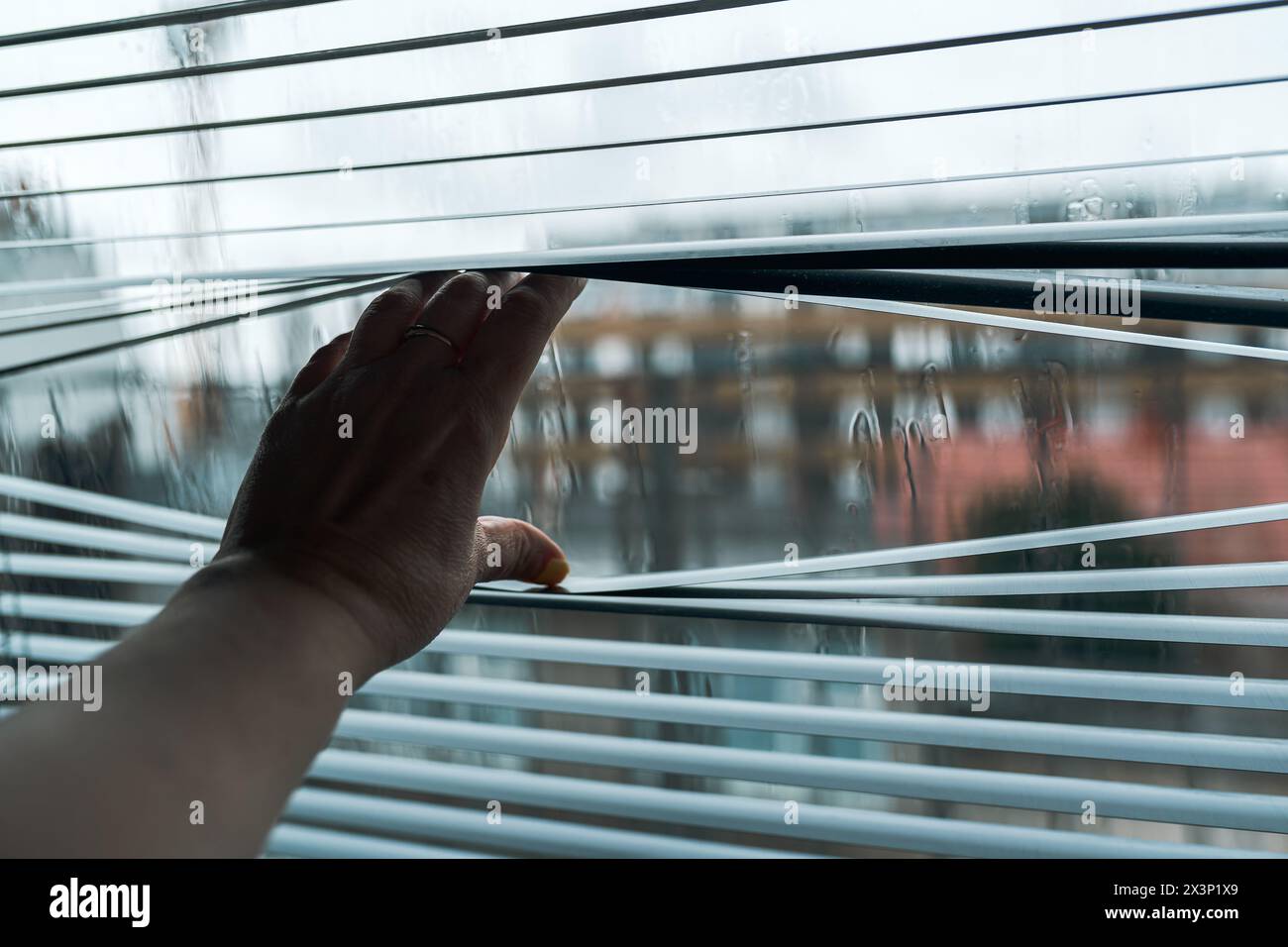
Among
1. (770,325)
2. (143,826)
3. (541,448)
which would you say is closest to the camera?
(143,826)

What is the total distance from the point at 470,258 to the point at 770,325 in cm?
32

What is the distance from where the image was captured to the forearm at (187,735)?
0.46 m

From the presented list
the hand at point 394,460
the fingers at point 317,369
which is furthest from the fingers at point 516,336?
the fingers at point 317,369

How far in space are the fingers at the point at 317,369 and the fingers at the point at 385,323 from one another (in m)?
0.03

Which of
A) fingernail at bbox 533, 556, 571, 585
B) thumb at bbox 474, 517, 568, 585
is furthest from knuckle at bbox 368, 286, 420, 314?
fingernail at bbox 533, 556, 571, 585

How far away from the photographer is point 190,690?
1.62 ft

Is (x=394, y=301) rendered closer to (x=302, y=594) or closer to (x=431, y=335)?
(x=431, y=335)

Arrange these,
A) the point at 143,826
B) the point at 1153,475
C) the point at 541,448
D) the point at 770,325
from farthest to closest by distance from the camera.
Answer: the point at 541,448 → the point at 770,325 → the point at 1153,475 → the point at 143,826

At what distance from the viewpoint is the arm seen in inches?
18.2

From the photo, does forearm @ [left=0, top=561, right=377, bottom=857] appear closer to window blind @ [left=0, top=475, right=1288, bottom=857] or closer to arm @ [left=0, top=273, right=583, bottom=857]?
arm @ [left=0, top=273, right=583, bottom=857]

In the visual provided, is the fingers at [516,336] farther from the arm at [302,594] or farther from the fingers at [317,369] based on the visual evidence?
the fingers at [317,369]

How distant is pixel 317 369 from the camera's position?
2.34 ft
